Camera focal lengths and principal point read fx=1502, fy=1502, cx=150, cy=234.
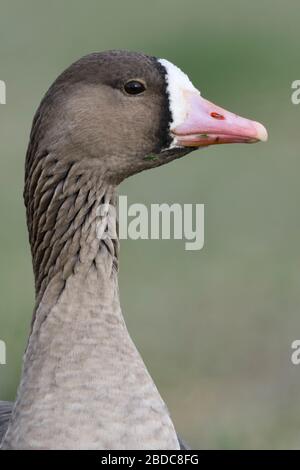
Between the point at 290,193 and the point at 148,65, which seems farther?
the point at 290,193

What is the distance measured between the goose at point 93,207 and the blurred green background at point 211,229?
1.63m

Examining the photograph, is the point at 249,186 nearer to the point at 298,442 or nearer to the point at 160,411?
the point at 298,442

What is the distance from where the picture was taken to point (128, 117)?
4.39 m

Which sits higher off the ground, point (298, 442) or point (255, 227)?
point (255, 227)

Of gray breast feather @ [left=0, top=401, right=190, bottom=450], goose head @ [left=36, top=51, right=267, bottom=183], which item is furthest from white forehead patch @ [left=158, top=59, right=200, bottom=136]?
gray breast feather @ [left=0, top=401, right=190, bottom=450]

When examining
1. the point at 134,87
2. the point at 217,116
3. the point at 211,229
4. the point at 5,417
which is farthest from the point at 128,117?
the point at 211,229

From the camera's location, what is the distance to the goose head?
430 cm

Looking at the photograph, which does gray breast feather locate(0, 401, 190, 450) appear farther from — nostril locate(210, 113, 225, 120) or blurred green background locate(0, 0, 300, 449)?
blurred green background locate(0, 0, 300, 449)

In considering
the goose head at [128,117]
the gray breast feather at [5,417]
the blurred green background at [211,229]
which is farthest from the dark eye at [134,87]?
the blurred green background at [211,229]

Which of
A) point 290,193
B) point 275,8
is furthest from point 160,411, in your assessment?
point 275,8

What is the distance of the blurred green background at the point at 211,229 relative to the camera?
634cm

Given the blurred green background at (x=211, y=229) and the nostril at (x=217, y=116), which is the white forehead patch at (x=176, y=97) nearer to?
the nostril at (x=217, y=116)

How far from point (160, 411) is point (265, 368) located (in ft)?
8.00

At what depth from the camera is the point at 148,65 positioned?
4340mm
